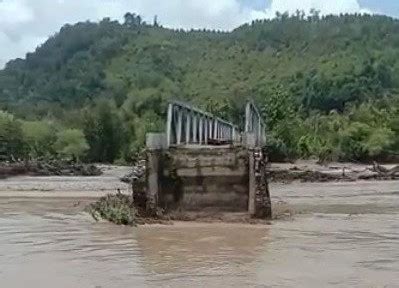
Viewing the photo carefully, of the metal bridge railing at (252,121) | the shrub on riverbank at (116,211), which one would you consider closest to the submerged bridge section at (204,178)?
the shrub on riverbank at (116,211)

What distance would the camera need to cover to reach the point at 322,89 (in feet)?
375

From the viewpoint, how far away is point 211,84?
127688mm

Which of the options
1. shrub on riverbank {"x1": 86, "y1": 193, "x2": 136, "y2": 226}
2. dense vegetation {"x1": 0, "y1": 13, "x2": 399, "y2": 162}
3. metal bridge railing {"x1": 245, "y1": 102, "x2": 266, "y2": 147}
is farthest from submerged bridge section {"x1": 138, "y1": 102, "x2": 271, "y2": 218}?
dense vegetation {"x1": 0, "y1": 13, "x2": 399, "y2": 162}

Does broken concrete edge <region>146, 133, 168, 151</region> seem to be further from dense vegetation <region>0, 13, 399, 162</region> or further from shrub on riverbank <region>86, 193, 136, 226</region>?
dense vegetation <region>0, 13, 399, 162</region>

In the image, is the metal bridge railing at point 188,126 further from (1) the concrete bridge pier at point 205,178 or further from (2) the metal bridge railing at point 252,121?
(2) the metal bridge railing at point 252,121

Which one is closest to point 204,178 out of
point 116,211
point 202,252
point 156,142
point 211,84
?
point 156,142

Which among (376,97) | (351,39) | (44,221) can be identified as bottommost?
(44,221)

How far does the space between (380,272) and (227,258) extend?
2.98 m

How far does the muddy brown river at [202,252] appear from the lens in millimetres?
12391

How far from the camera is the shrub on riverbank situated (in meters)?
20.9

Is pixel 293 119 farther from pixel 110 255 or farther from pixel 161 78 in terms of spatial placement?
pixel 110 255

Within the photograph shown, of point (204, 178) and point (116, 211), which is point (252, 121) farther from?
point (116, 211)

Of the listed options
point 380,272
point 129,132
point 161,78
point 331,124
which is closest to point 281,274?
point 380,272

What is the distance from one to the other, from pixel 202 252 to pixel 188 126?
11352 mm
